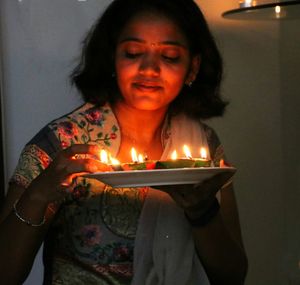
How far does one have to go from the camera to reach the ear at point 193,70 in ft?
6.37

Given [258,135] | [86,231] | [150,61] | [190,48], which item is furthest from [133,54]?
[258,135]

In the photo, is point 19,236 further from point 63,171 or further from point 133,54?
point 133,54

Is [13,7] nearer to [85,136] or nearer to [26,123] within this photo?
[26,123]

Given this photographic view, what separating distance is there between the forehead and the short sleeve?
0.31 metres

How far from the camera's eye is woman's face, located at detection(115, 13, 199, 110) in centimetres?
175

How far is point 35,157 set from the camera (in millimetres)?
1713

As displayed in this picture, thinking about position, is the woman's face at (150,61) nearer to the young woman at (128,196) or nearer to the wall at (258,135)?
the young woman at (128,196)

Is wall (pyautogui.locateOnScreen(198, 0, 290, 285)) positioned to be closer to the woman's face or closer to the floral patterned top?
the woman's face

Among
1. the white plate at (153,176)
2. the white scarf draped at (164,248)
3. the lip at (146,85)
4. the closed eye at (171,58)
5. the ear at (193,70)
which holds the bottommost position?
the white scarf draped at (164,248)

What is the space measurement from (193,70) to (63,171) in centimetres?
60

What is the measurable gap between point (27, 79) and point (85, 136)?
2.05 feet

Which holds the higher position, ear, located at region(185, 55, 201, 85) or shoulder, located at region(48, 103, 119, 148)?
ear, located at region(185, 55, 201, 85)

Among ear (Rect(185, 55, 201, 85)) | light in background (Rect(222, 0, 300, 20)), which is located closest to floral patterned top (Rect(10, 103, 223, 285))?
ear (Rect(185, 55, 201, 85))

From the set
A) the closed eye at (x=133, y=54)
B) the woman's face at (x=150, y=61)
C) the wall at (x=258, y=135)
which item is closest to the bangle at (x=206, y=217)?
the woman's face at (x=150, y=61)
